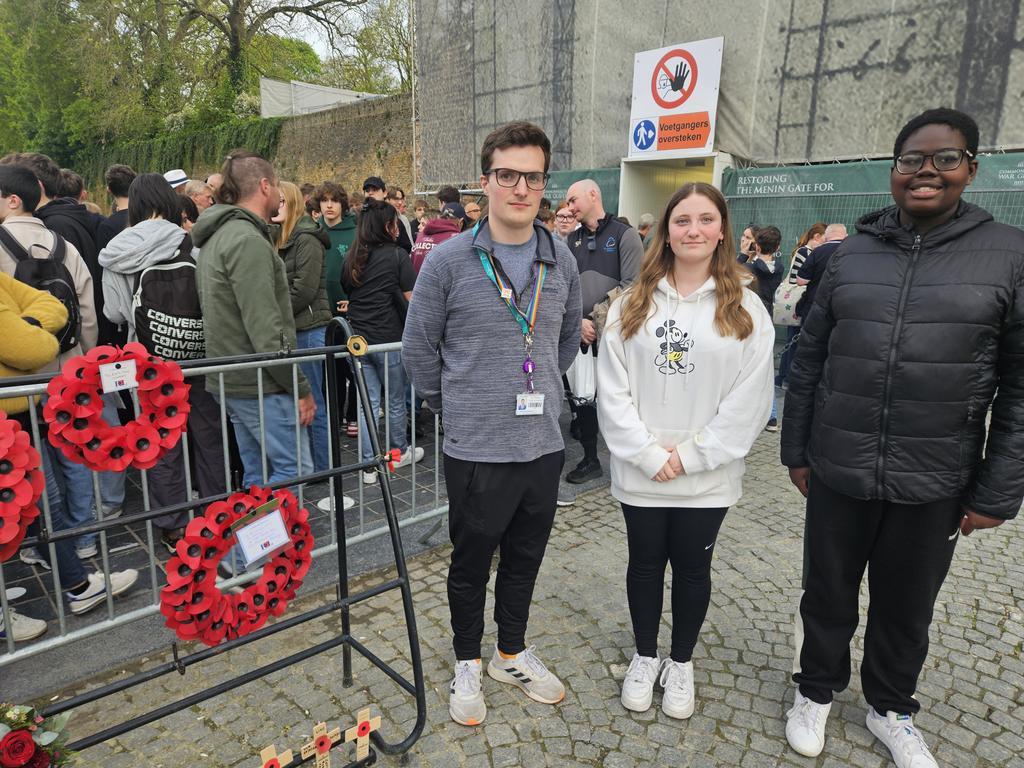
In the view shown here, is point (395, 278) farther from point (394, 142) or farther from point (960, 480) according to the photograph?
point (394, 142)

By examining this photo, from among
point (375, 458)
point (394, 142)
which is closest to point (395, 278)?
point (375, 458)

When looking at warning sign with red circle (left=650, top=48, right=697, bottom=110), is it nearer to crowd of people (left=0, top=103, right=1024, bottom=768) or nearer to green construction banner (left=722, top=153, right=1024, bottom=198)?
green construction banner (left=722, top=153, right=1024, bottom=198)

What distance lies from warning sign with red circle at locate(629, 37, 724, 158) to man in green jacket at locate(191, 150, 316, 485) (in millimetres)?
9249

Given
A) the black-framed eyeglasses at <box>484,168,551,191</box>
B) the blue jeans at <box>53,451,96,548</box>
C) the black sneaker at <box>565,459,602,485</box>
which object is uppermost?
the black-framed eyeglasses at <box>484,168,551,191</box>

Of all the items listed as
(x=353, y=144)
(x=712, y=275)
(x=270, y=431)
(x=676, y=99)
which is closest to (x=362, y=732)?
(x=270, y=431)

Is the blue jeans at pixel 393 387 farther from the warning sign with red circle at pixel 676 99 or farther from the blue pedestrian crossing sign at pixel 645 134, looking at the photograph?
the blue pedestrian crossing sign at pixel 645 134

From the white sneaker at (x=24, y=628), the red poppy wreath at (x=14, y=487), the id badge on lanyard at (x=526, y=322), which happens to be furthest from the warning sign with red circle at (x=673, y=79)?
the red poppy wreath at (x=14, y=487)

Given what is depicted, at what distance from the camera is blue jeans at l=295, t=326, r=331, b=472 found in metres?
4.54

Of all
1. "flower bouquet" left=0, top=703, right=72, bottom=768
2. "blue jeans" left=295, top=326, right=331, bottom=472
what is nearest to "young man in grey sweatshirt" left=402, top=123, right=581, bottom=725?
"flower bouquet" left=0, top=703, right=72, bottom=768

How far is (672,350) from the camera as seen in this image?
236 cm

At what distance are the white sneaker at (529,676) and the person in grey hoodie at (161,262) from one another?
6.01 ft

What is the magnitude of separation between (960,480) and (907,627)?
576 millimetres

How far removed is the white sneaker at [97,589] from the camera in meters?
3.01

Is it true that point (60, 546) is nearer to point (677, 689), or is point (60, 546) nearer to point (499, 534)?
point (499, 534)
